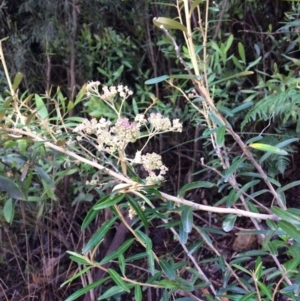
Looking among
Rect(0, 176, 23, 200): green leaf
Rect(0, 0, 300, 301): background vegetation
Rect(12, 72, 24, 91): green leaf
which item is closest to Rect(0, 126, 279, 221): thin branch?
Rect(12, 72, 24, 91): green leaf

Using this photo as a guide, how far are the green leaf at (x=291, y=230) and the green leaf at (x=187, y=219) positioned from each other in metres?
0.21

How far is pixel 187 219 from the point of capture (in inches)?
46.5

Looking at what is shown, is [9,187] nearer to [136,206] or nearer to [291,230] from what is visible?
[136,206]

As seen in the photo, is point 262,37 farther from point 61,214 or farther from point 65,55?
point 61,214

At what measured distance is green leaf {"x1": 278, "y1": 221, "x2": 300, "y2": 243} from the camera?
3.54ft

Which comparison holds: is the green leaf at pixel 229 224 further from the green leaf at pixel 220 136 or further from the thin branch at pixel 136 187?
the green leaf at pixel 220 136

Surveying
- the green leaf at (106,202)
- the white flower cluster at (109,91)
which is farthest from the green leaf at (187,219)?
the white flower cluster at (109,91)

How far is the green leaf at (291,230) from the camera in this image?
1.08m

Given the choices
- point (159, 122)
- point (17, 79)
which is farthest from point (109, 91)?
point (17, 79)

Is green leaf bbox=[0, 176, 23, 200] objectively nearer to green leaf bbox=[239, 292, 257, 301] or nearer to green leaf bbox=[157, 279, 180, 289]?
green leaf bbox=[157, 279, 180, 289]

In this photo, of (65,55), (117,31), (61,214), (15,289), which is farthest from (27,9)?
(15,289)

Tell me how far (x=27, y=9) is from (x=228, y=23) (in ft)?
3.13

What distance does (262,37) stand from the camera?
2.32 meters

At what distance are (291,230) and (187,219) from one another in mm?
244
